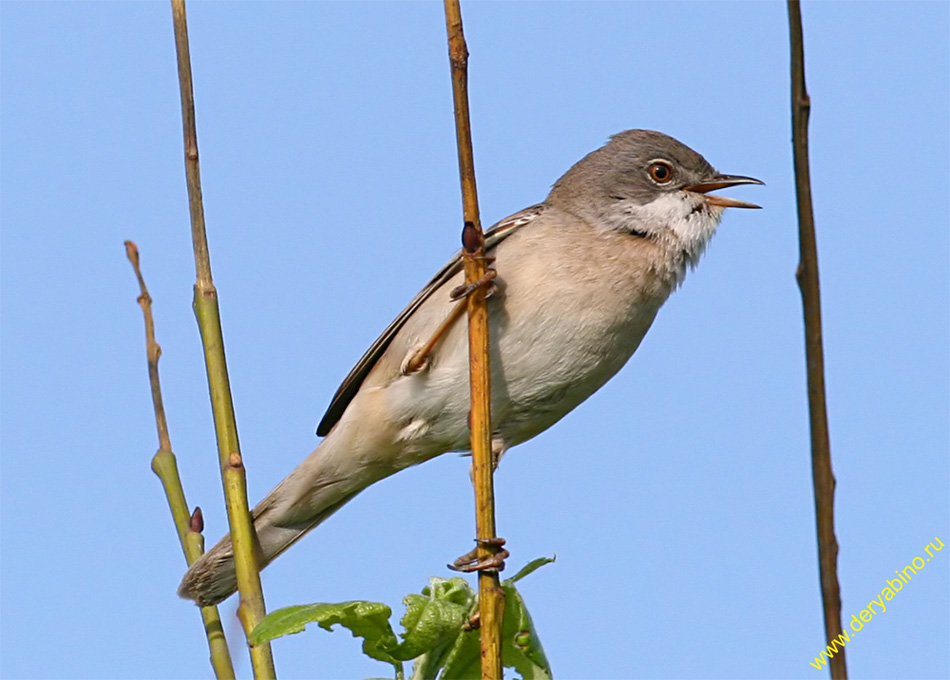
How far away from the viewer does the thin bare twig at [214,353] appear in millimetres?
2873

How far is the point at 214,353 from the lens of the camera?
2988 millimetres

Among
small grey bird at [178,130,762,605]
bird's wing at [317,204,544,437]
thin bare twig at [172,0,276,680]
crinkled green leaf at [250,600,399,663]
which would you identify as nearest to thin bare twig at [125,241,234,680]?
thin bare twig at [172,0,276,680]

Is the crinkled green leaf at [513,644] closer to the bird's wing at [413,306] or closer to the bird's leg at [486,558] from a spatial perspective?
the bird's leg at [486,558]

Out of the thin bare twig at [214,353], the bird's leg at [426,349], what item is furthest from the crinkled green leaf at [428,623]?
the bird's leg at [426,349]

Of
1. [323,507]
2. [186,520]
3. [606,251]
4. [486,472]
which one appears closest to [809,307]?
[486,472]

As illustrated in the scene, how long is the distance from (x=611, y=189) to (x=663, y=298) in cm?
64

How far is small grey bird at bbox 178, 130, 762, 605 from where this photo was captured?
5074 mm

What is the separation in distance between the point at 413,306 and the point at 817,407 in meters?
3.94

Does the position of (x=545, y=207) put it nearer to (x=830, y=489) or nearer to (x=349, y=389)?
(x=349, y=389)

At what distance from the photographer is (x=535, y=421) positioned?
18.0 feet

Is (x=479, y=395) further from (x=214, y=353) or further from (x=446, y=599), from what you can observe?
(x=214, y=353)

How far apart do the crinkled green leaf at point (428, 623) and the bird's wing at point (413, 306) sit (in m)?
2.81

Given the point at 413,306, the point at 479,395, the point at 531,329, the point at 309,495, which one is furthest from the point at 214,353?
the point at 309,495

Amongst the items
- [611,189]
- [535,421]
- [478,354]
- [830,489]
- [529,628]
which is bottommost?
[830,489]
